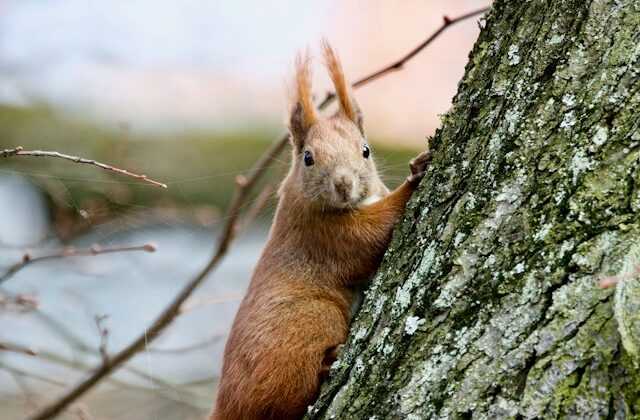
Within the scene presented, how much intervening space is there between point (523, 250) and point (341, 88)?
1420 millimetres

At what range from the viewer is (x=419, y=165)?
8.07 ft

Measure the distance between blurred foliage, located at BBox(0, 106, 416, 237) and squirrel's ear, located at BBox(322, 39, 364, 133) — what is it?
0.82 feet

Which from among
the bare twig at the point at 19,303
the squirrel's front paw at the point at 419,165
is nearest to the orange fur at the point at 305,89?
the squirrel's front paw at the point at 419,165

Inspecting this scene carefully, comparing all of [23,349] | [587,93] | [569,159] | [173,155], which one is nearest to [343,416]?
[569,159]

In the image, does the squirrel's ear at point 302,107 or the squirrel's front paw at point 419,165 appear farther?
the squirrel's ear at point 302,107

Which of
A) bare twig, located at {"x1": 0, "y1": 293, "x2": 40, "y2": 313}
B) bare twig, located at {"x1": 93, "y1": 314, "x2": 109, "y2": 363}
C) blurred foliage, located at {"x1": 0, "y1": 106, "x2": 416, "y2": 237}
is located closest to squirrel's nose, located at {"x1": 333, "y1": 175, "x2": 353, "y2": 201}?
blurred foliage, located at {"x1": 0, "y1": 106, "x2": 416, "y2": 237}

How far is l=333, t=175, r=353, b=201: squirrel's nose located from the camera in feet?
9.39

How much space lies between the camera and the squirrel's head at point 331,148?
2.92 metres

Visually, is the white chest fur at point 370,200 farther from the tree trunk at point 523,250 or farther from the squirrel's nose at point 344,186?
the tree trunk at point 523,250

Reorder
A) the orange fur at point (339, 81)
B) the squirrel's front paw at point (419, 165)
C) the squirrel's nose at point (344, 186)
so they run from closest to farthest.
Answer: the squirrel's front paw at point (419, 165)
the squirrel's nose at point (344, 186)
the orange fur at point (339, 81)

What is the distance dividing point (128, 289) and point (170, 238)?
1.38 feet

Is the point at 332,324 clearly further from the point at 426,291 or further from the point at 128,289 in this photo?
the point at 128,289

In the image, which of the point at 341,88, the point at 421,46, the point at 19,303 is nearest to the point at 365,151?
the point at 341,88

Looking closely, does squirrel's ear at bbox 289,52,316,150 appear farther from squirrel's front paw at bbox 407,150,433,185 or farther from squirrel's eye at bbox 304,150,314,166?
squirrel's front paw at bbox 407,150,433,185
